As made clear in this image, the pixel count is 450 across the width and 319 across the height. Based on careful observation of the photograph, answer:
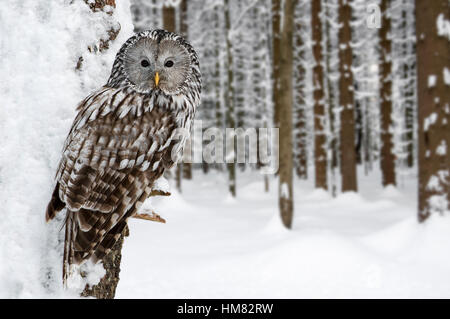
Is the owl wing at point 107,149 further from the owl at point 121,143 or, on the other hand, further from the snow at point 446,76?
the snow at point 446,76

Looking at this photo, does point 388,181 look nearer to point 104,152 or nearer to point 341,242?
point 341,242

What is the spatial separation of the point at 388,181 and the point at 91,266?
576 inches

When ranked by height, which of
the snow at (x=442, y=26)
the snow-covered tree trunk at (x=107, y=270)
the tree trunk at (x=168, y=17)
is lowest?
the snow-covered tree trunk at (x=107, y=270)

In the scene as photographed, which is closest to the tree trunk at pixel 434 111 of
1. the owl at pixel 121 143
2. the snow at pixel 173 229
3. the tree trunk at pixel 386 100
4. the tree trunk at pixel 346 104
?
the snow at pixel 173 229

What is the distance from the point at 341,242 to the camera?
6.69 metres

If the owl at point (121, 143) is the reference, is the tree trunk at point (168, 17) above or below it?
above

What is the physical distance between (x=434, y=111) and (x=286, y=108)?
9.46ft

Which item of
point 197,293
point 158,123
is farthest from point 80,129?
point 197,293

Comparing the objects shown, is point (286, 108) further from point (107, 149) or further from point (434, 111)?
point (107, 149)

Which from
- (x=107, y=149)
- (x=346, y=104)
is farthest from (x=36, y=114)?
(x=346, y=104)

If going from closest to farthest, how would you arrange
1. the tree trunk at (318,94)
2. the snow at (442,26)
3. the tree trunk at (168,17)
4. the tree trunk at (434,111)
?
the tree trunk at (434,111), the snow at (442,26), the tree trunk at (168,17), the tree trunk at (318,94)

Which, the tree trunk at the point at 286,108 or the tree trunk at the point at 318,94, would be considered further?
the tree trunk at the point at 318,94

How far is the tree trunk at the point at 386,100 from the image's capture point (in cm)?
1445

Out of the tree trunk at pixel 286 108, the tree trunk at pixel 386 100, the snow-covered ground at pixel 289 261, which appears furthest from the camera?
the tree trunk at pixel 386 100
